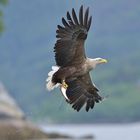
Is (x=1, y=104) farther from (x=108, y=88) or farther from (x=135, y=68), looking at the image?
(x=135, y=68)

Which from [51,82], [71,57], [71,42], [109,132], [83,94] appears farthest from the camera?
[109,132]

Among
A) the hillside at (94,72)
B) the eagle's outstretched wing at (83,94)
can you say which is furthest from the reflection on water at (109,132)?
the eagle's outstretched wing at (83,94)

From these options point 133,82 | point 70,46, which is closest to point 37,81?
point 133,82

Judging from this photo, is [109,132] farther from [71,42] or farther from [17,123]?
[71,42]

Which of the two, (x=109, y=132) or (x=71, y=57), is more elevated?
(x=109, y=132)

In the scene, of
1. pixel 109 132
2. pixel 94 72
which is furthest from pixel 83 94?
pixel 94 72

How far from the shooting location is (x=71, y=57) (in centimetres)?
1806

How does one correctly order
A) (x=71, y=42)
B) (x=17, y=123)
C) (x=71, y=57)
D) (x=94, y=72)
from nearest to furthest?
(x=71, y=42)
(x=71, y=57)
(x=17, y=123)
(x=94, y=72)

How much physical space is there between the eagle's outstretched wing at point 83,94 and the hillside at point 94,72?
67.6m

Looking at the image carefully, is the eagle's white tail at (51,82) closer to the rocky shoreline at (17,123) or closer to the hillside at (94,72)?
the rocky shoreline at (17,123)

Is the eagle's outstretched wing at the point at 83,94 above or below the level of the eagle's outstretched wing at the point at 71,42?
below

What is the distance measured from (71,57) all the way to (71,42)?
31cm

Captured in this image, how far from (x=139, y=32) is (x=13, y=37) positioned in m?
30.7

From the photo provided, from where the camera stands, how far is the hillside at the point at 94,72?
117 m
